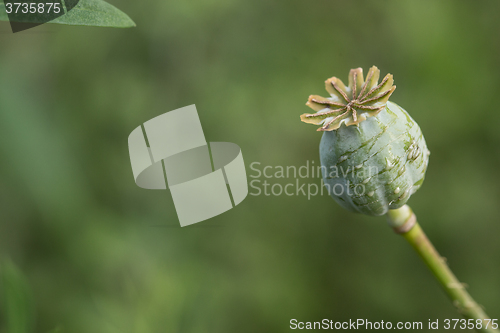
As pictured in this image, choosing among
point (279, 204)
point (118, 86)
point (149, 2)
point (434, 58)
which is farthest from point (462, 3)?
point (118, 86)

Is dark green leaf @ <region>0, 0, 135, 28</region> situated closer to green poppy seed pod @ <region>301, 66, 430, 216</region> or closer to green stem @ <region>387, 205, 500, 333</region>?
green poppy seed pod @ <region>301, 66, 430, 216</region>

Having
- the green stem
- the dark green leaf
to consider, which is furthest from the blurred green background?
the dark green leaf

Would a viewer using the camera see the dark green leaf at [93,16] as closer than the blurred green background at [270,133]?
Yes

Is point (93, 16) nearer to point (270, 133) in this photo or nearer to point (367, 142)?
point (367, 142)

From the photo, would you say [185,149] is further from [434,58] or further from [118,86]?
[434,58]

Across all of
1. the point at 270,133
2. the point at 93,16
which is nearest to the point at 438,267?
the point at 93,16

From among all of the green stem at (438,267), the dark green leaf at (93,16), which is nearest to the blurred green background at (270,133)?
the green stem at (438,267)

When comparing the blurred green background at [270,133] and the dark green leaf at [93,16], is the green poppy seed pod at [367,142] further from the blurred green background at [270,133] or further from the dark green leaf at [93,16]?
the blurred green background at [270,133]
